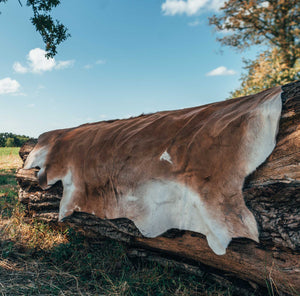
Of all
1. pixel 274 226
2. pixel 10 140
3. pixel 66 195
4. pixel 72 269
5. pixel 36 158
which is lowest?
pixel 72 269

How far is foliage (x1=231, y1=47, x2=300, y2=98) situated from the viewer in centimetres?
1127

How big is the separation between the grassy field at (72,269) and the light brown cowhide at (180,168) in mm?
398

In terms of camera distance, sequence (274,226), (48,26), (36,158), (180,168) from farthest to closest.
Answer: (48,26) < (36,158) < (180,168) < (274,226)

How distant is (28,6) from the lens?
8031 millimetres

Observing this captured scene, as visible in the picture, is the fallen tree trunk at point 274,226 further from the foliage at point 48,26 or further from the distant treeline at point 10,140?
the distant treeline at point 10,140

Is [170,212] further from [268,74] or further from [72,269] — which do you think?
[268,74]

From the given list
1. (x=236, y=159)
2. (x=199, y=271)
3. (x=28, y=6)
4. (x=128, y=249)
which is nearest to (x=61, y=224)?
(x=128, y=249)

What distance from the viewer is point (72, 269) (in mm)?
2441

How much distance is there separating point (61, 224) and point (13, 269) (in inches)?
23.8

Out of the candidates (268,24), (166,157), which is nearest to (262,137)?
(166,157)

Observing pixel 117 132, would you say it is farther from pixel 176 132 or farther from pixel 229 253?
pixel 229 253

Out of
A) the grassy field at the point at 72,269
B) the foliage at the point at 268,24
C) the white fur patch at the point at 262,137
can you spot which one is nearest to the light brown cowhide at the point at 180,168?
the white fur patch at the point at 262,137

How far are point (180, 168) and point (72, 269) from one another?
1433 mm

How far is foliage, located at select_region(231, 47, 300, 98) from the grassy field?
413 inches
